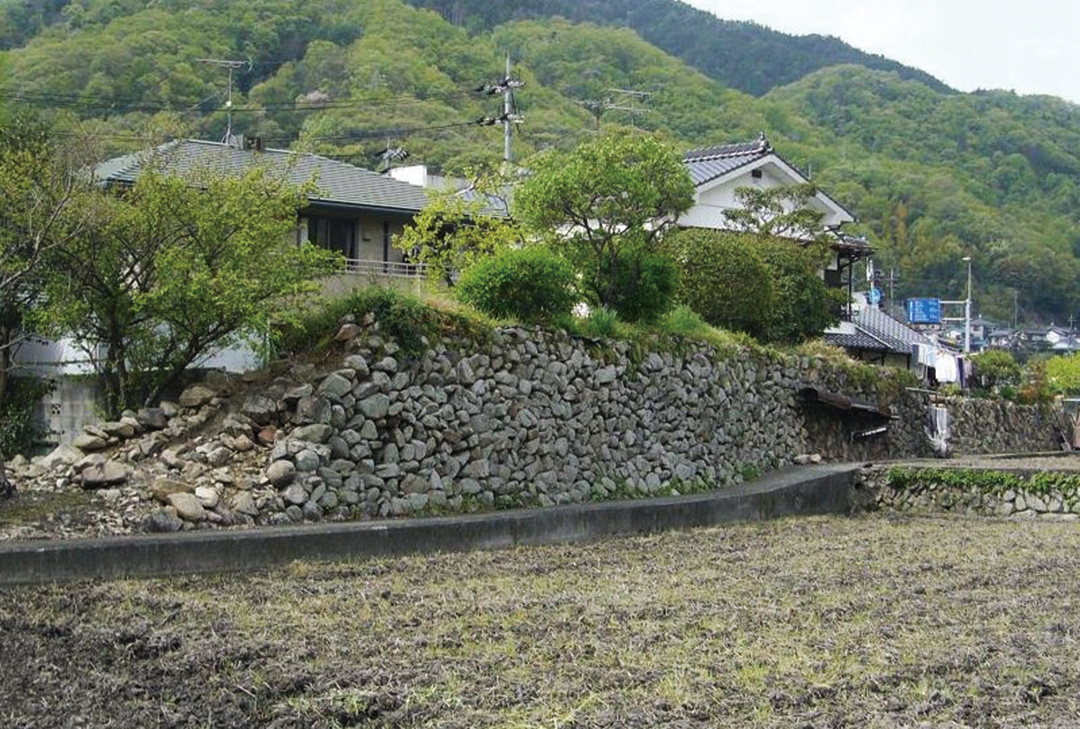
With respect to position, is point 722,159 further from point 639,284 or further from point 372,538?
point 372,538

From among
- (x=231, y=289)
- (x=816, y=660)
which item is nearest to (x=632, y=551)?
(x=231, y=289)

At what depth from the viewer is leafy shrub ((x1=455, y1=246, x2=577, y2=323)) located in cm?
1778

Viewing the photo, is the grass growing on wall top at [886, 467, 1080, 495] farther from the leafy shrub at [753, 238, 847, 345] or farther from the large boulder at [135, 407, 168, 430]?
the large boulder at [135, 407, 168, 430]

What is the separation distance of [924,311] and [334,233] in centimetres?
4062

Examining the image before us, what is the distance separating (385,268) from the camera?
26.6 meters

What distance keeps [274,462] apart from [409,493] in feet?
6.32

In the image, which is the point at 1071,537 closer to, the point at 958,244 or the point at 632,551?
the point at 632,551

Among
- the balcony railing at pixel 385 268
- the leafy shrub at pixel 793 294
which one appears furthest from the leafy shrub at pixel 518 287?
the leafy shrub at pixel 793 294

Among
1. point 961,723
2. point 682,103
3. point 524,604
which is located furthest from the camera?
point 682,103

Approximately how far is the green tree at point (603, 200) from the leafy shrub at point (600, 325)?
172cm

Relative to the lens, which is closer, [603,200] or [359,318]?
[359,318]

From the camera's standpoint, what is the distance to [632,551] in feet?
48.3

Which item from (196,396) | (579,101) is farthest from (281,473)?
(579,101)

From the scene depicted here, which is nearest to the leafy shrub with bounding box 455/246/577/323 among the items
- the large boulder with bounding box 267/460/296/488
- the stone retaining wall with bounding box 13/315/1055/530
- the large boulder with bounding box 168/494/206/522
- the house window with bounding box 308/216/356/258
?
the stone retaining wall with bounding box 13/315/1055/530
